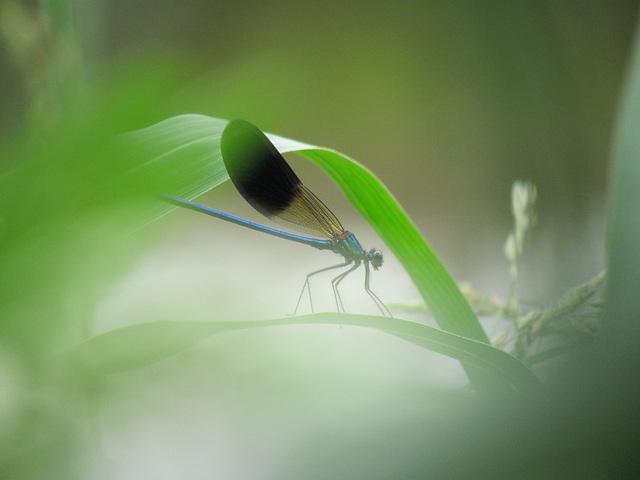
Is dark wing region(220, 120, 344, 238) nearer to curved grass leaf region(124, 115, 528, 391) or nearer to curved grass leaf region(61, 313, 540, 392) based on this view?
curved grass leaf region(124, 115, 528, 391)

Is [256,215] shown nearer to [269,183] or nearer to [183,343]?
[269,183]

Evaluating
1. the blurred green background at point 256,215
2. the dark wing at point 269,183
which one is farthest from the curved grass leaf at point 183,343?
the dark wing at point 269,183

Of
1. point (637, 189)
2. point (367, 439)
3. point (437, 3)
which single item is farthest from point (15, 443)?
point (437, 3)

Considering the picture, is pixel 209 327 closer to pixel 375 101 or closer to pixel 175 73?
pixel 175 73

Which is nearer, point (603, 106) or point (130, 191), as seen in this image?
point (130, 191)

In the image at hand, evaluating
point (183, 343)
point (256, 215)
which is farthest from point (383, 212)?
point (256, 215)

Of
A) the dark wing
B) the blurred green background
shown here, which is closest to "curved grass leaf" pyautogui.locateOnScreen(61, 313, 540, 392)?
the blurred green background
